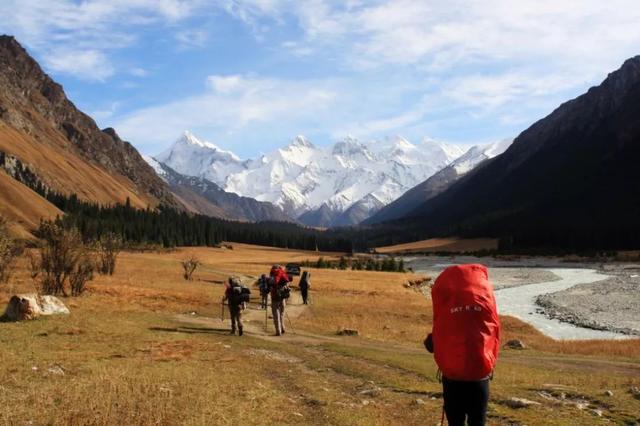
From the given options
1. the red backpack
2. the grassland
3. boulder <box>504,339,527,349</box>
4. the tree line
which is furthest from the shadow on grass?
the tree line

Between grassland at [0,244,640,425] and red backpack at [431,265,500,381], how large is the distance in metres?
4.94

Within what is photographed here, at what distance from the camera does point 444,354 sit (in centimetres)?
839

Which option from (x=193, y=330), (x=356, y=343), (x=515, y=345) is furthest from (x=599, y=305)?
(x=193, y=330)

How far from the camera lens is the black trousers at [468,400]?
831cm

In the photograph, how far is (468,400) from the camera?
8359 millimetres

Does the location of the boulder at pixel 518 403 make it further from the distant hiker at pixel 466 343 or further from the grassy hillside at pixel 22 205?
the grassy hillside at pixel 22 205

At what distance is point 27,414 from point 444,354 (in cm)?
842

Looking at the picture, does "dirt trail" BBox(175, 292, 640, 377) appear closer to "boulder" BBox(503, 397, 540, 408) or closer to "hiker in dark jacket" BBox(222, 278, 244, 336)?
"hiker in dark jacket" BBox(222, 278, 244, 336)

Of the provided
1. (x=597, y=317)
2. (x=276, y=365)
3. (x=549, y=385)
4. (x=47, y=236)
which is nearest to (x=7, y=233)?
(x=47, y=236)

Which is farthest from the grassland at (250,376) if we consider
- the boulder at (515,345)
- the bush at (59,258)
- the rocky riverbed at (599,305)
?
the rocky riverbed at (599,305)

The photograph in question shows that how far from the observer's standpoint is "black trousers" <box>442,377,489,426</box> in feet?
27.3

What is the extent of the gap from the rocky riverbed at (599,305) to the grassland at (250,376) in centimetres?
1780

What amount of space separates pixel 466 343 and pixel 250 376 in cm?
1108

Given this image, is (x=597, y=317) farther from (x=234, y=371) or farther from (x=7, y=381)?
(x=7, y=381)
